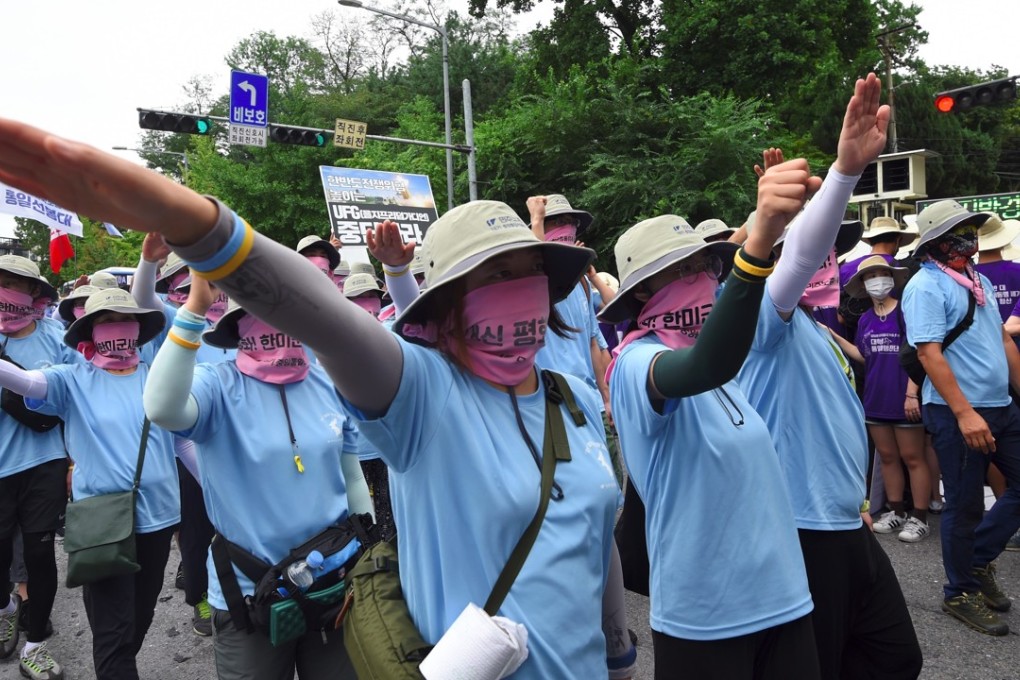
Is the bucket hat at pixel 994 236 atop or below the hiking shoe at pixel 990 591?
atop

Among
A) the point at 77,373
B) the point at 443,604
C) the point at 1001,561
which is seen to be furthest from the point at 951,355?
the point at 77,373

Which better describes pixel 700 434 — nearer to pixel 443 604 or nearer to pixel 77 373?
pixel 443 604

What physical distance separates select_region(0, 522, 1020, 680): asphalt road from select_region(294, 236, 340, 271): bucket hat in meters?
2.61

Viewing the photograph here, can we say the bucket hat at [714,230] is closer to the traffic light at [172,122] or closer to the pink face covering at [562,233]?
the pink face covering at [562,233]

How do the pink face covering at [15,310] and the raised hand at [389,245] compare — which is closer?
the raised hand at [389,245]

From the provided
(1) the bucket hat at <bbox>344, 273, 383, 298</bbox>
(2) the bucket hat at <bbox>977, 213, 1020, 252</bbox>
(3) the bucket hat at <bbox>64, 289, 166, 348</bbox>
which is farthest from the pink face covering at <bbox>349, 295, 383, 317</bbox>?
(2) the bucket hat at <bbox>977, 213, 1020, 252</bbox>

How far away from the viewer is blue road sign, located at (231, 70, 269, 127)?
14297 millimetres

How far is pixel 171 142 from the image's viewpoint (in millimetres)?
58625

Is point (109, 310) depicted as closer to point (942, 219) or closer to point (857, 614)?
point (857, 614)

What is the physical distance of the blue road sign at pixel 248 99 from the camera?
46.9 feet

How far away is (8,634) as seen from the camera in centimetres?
486

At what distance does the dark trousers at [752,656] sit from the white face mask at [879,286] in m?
4.12

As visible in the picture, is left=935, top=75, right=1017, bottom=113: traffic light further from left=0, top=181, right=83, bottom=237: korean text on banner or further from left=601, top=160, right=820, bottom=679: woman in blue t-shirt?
left=0, top=181, right=83, bottom=237: korean text on banner

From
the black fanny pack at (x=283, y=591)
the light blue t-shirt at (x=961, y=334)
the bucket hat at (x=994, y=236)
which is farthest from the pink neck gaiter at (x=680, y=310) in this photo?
the bucket hat at (x=994, y=236)
